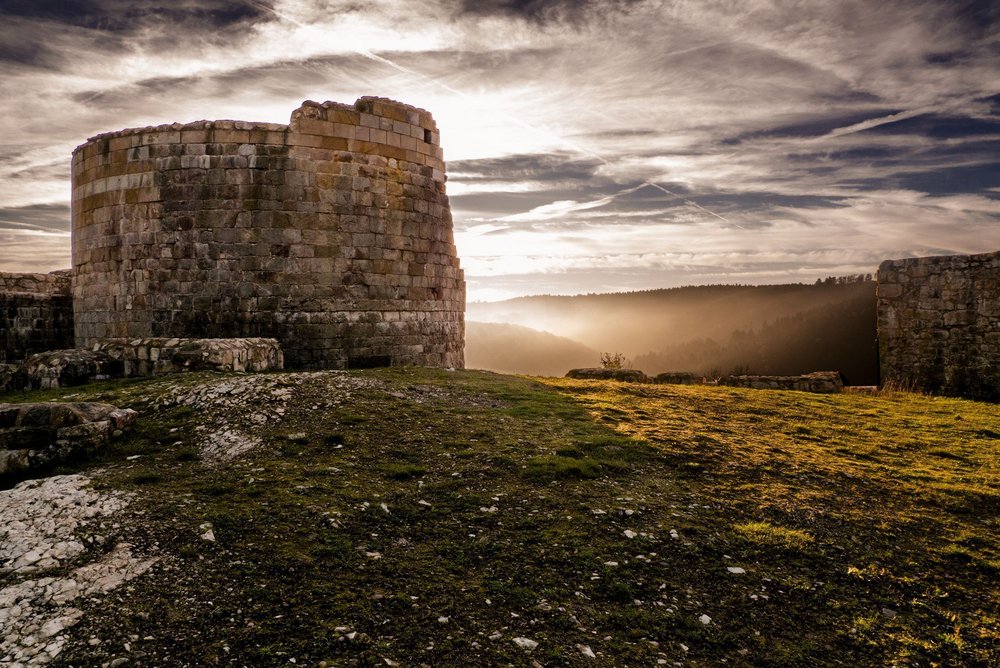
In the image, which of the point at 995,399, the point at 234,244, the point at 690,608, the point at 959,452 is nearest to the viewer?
the point at 690,608

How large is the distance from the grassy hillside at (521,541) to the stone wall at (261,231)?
403cm

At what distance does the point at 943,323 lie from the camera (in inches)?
551

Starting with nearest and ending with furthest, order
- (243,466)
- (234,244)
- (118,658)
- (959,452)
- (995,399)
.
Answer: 1. (118,658)
2. (243,466)
3. (959,452)
4. (234,244)
5. (995,399)

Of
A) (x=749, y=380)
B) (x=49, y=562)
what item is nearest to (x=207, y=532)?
(x=49, y=562)

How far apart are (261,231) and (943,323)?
15.2 m

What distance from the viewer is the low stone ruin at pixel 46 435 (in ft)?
18.4

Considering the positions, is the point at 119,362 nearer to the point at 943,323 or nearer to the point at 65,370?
the point at 65,370

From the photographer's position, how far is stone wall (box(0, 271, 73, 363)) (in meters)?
12.9

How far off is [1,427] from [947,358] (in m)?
17.3

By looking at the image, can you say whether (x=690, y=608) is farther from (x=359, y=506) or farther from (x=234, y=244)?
(x=234, y=244)

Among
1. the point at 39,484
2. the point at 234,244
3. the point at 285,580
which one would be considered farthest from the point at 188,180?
the point at 285,580

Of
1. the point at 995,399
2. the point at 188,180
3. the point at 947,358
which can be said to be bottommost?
the point at 995,399

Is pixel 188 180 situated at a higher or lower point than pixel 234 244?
higher

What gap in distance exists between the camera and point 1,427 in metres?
5.90
